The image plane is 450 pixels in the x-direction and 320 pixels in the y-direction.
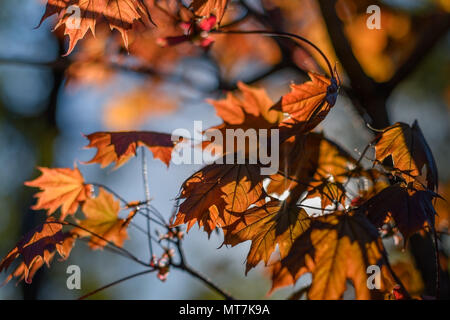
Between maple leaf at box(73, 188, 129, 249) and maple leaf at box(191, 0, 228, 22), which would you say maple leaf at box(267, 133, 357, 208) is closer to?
maple leaf at box(191, 0, 228, 22)

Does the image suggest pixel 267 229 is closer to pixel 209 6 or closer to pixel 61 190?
pixel 209 6

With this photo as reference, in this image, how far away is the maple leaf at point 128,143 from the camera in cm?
122

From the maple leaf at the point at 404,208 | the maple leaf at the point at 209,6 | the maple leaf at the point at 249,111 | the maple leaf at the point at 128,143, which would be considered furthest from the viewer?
the maple leaf at the point at 249,111

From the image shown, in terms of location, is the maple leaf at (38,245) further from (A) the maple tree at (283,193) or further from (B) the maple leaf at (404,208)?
(B) the maple leaf at (404,208)

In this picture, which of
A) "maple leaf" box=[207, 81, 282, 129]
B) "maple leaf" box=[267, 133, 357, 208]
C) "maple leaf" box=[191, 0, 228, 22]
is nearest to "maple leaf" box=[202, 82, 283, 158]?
"maple leaf" box=[207, 81, 282, 129]

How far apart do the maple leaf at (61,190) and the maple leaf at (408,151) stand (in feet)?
3.17

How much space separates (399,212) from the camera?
2.88ft

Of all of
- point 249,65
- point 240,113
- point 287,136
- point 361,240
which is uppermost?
point 249,65

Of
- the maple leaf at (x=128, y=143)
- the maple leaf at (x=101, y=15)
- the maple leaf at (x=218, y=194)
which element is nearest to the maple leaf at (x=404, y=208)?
the maple leaf at (x=218, y=194)
